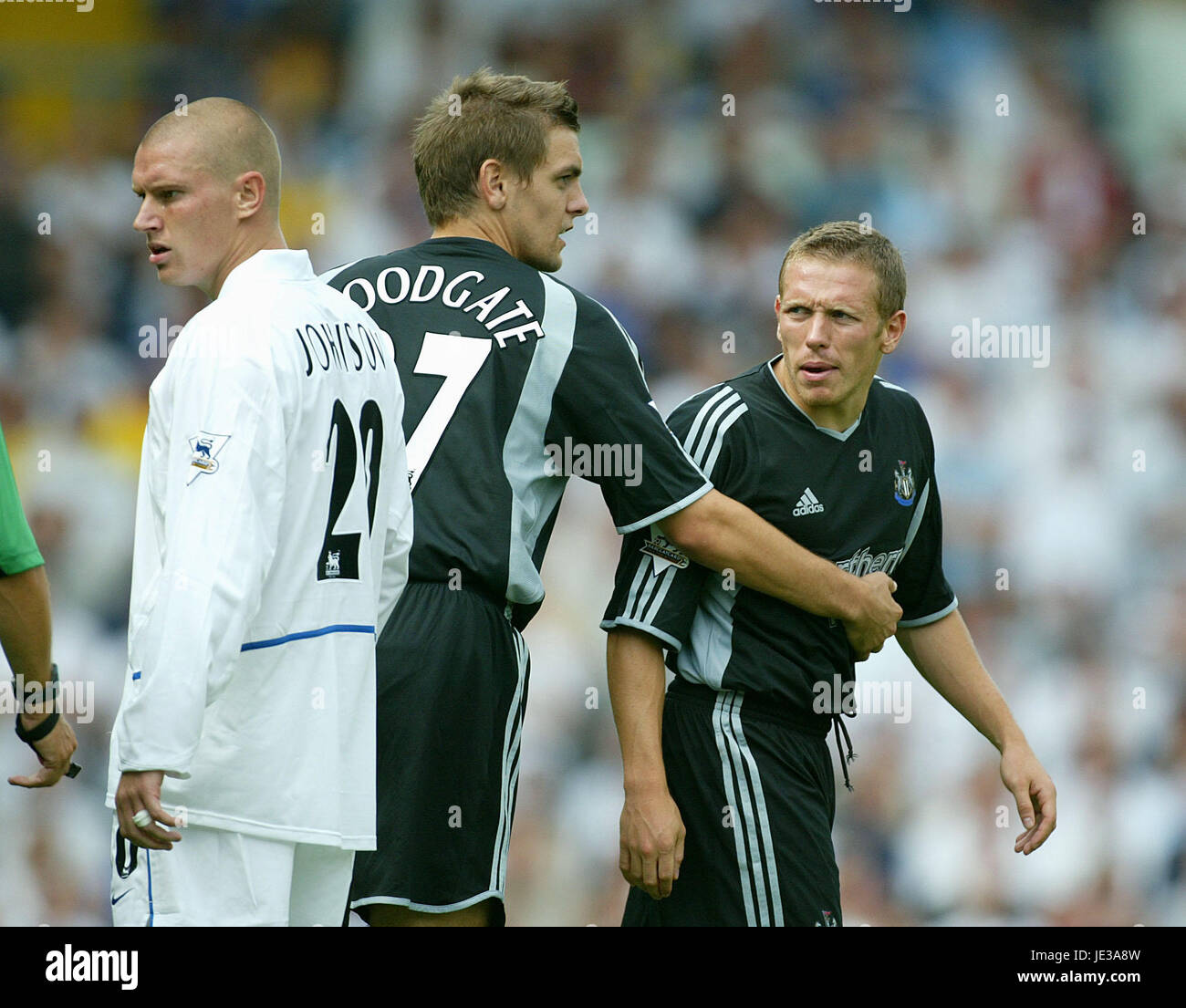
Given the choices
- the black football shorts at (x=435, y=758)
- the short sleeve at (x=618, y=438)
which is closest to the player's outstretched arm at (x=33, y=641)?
the black football shorts at (x=435, y=758)

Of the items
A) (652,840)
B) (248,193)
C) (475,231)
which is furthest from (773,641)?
(248,193)

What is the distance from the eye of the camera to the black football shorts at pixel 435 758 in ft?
10.2

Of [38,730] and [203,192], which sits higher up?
[203,192]

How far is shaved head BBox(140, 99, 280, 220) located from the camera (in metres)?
2.85

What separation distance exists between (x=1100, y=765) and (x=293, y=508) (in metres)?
5.08

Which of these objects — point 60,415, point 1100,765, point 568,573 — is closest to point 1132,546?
point 1100,765

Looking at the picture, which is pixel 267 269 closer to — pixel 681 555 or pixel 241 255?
pixel 241 255

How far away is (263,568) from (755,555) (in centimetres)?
120

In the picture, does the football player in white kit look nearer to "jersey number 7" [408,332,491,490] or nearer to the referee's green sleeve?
"jersey number 7" [408,332,491,490]

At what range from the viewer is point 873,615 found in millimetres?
3475

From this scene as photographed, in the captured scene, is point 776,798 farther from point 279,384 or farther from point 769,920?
point 279,384

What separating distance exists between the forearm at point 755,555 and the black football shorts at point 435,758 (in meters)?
0.49

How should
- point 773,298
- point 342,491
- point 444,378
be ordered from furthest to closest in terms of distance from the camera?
1. point 773,298
2. point 444,378
3. point 342,491
